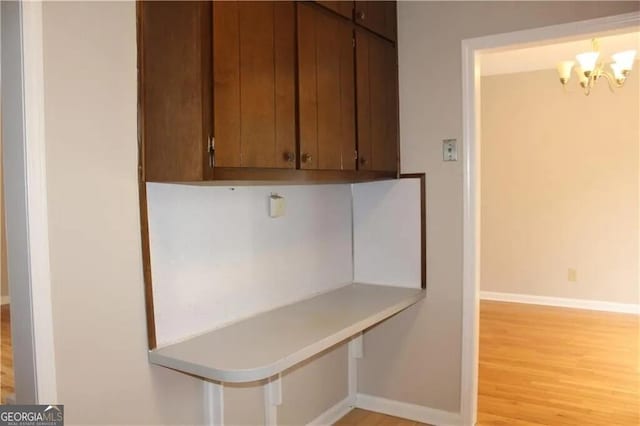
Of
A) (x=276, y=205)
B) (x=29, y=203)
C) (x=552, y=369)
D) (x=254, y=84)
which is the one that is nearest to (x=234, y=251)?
(x=276, y=205)

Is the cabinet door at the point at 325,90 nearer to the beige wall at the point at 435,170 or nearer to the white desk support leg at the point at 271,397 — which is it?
the beige wall at the point at 435,170

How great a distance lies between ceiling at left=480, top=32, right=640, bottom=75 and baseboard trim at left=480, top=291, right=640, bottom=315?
91.2 inches

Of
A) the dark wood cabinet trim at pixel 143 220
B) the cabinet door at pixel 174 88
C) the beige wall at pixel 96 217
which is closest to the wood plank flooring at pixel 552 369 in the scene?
the beige wall at pixel 96 217

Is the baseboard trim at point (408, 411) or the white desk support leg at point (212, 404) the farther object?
the baseboard trim at point (408, 411)

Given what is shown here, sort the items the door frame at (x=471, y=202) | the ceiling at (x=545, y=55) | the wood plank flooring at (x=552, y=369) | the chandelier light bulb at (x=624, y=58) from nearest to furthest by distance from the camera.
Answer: the door frame at (x=471, y=202) → the wood plank flooring at (x=552, y=369) → the chandelier light bulb at (x=624, y=58) → the ceiling at (x=545, y=55)

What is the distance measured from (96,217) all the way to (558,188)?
479 cm

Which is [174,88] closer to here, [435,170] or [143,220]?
[143,220]

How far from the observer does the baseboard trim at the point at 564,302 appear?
5090 mm

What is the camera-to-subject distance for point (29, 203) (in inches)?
60.0

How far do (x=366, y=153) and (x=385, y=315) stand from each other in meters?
0.76

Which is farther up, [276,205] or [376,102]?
[376,102]

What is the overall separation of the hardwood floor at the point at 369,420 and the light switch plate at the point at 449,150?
4.73ft

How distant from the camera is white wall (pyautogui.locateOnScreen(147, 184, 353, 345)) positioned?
1926 mm

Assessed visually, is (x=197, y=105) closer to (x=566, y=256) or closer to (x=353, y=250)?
(x=353, y=250)
